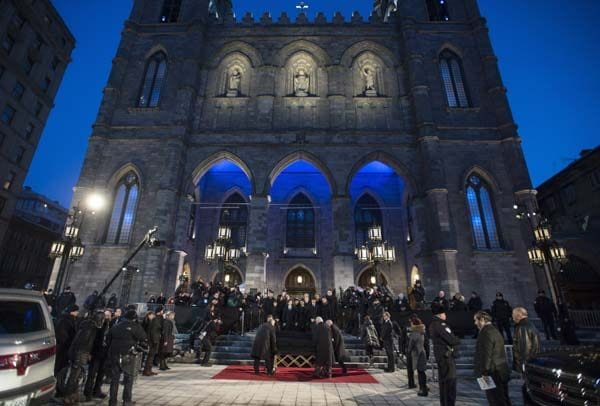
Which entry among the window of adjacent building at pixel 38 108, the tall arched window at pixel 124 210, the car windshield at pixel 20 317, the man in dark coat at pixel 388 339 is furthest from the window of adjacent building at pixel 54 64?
the man in dark coat at pixel 388 339

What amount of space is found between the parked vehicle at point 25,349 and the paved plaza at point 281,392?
6.02 feet

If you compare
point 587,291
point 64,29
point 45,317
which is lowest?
point 45,317

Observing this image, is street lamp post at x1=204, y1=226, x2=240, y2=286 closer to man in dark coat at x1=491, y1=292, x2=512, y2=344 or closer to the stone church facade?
the stone church facade

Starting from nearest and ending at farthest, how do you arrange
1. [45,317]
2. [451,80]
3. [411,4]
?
[45,317]
[451,80]
[411,4]

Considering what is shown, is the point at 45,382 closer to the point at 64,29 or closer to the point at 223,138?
the point at 223,138

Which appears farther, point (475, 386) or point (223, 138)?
point (223, 138)

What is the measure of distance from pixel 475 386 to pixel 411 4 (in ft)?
80.5

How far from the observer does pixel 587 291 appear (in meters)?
19.0

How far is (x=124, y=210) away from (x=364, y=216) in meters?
15.1

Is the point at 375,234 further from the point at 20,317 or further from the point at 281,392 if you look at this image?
the point at 20,317

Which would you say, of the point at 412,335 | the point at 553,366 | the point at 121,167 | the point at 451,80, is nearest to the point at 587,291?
the point at 451,80

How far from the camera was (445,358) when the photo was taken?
16.3 feet

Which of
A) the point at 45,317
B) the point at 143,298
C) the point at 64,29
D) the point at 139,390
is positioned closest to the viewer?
the point at 45,317

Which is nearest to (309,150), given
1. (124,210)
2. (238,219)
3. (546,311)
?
(238,219)
